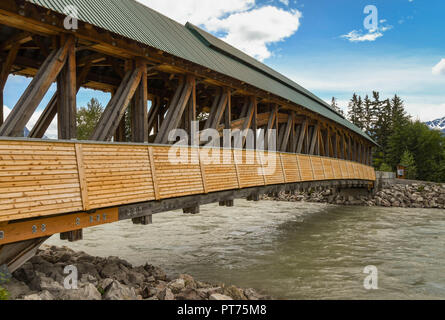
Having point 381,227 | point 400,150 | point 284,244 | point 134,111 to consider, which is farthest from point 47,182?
point 400,150

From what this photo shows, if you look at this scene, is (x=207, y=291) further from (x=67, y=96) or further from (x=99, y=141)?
(x=67, y=96)

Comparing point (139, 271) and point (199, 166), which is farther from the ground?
point (199, 166)

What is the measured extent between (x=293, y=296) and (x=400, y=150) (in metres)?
52.2

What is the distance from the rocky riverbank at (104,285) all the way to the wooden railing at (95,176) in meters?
1.41

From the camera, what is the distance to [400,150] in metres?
53.2

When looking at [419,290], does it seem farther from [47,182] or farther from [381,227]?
[381,227]

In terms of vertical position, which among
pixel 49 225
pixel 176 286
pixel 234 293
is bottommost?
pixel 234 293

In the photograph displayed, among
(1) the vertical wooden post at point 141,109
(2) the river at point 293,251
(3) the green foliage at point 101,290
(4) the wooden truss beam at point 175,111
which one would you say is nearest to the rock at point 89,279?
(3) the green foliage at point 101,290

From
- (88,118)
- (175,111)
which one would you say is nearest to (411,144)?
(88,118)

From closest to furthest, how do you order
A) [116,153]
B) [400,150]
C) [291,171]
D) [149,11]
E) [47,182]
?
[47,182]
[116,153]
[149,11]
[291,171]
[400,150]

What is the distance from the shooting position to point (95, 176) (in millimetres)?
6742

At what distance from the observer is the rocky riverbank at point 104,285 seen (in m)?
5.88

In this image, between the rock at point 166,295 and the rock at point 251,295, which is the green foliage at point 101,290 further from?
the rock at point 251,295

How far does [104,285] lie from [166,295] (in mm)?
1219
